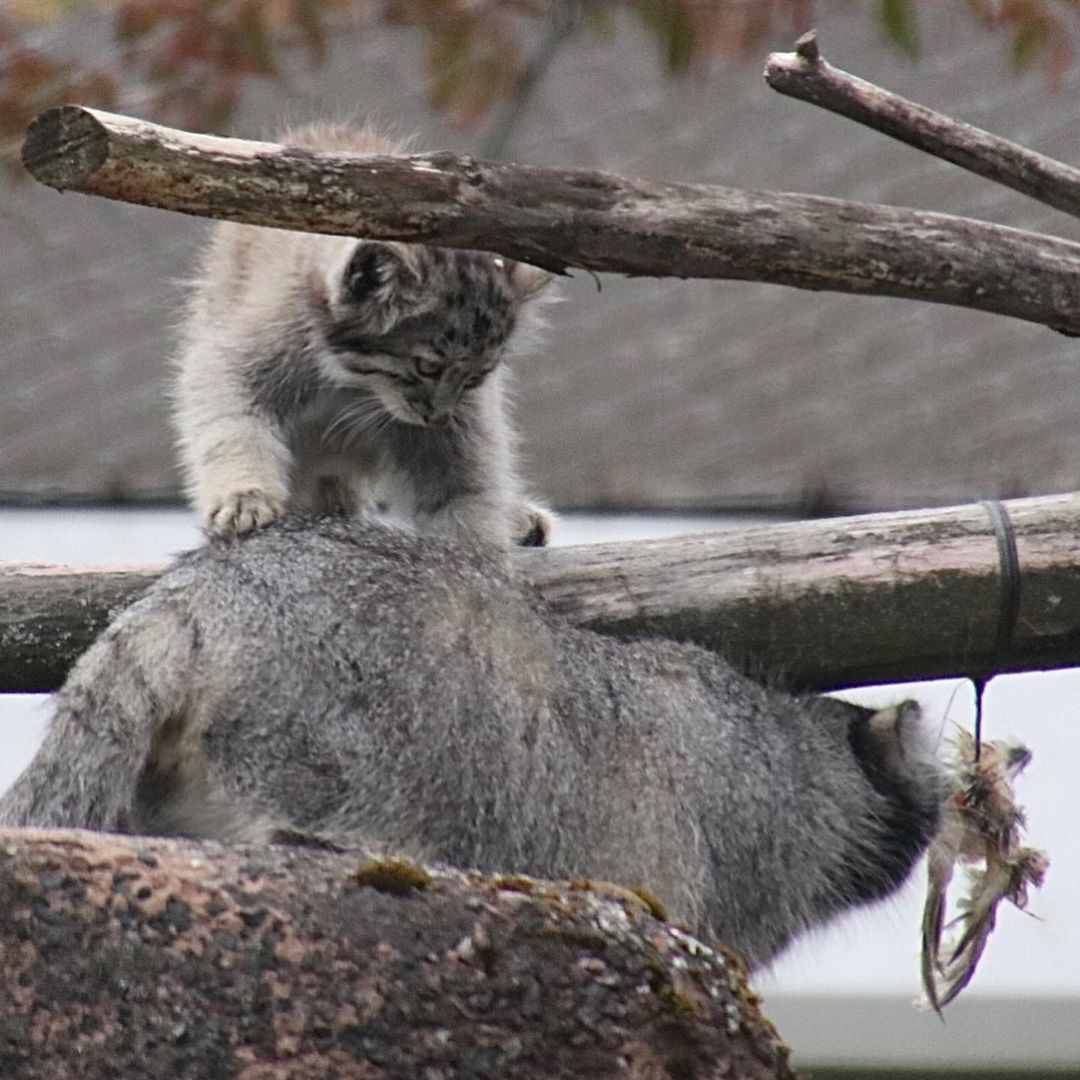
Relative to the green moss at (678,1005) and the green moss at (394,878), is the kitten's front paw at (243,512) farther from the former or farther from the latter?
the green moss at (678,1005)

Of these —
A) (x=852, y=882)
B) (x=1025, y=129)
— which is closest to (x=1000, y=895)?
Result: (x=852, y=882)

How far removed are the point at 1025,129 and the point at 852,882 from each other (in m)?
2.83

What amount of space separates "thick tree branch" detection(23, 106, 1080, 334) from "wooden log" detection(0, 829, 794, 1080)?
976 mm

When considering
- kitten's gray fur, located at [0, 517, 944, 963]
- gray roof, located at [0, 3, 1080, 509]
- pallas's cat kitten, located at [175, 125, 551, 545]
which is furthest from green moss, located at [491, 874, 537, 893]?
gray roof, located at [0, 3, 1080, 509]

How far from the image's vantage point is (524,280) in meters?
5.66

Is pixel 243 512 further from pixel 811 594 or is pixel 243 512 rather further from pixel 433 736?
pixel 811 594

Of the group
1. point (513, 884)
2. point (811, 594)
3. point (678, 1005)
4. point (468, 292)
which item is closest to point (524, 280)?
point (468, 292)

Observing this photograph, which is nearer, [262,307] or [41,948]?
[41,948]

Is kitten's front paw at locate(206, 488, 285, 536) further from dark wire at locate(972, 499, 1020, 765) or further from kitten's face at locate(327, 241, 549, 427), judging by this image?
dark wire at locate(972, 499, 1020, 765)

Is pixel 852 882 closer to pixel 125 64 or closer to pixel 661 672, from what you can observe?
pixel 661 672

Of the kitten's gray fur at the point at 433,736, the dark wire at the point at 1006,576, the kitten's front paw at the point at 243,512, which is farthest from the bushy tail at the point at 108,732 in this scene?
the dark wire at the point at 1006,576

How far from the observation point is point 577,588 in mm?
4867

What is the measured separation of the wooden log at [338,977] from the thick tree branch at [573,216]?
0.98 m

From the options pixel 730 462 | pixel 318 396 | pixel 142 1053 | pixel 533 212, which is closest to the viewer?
pixel 142 1053
